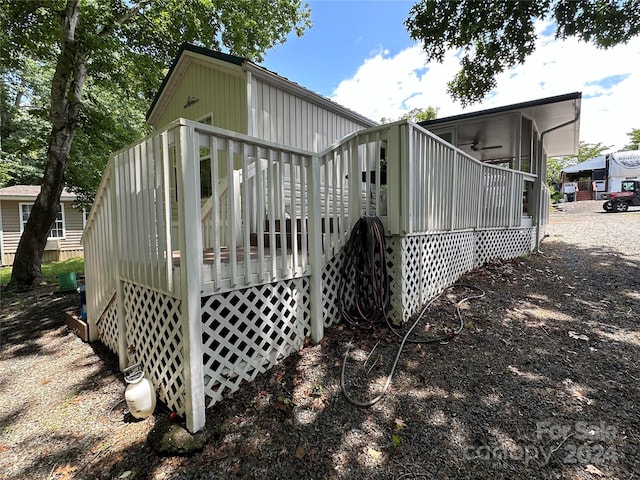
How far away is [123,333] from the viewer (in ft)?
9.78

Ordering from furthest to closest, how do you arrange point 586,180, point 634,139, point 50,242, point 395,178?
1. point 634,139
2. point 586,180
3. point 50,242
4. point 395,178

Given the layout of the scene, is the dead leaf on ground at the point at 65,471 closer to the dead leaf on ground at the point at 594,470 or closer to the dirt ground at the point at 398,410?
the dirt ground at the point at 398,410

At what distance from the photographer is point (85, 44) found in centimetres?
621

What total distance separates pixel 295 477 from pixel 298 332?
1.30 metres

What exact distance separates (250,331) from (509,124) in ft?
28.5

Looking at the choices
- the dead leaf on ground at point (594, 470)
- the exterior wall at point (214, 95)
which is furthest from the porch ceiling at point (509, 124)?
the dead leaf on ground at point (594, 470)

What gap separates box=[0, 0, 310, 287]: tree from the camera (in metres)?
6.27

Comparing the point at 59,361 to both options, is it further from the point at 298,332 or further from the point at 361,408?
the point at 361,408

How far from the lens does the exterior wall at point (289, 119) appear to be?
16.6 ft

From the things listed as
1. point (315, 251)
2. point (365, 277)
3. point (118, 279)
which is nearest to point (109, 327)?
point (118, 279)

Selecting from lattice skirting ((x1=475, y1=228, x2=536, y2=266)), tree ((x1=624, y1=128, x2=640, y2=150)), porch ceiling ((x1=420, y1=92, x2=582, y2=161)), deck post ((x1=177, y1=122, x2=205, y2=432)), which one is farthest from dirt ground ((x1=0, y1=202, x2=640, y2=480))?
tree ((x1=624, y1=128, x2=640, y2=150))

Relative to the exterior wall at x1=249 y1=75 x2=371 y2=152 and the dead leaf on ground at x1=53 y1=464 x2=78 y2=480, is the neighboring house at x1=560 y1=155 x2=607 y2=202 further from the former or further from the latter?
the dead leaf on ground at x1=53 y1=464 x2=78 y2=480

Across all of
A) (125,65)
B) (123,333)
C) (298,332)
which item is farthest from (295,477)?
(125,65)

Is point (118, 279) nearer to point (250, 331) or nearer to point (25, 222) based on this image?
point (250, 331)
